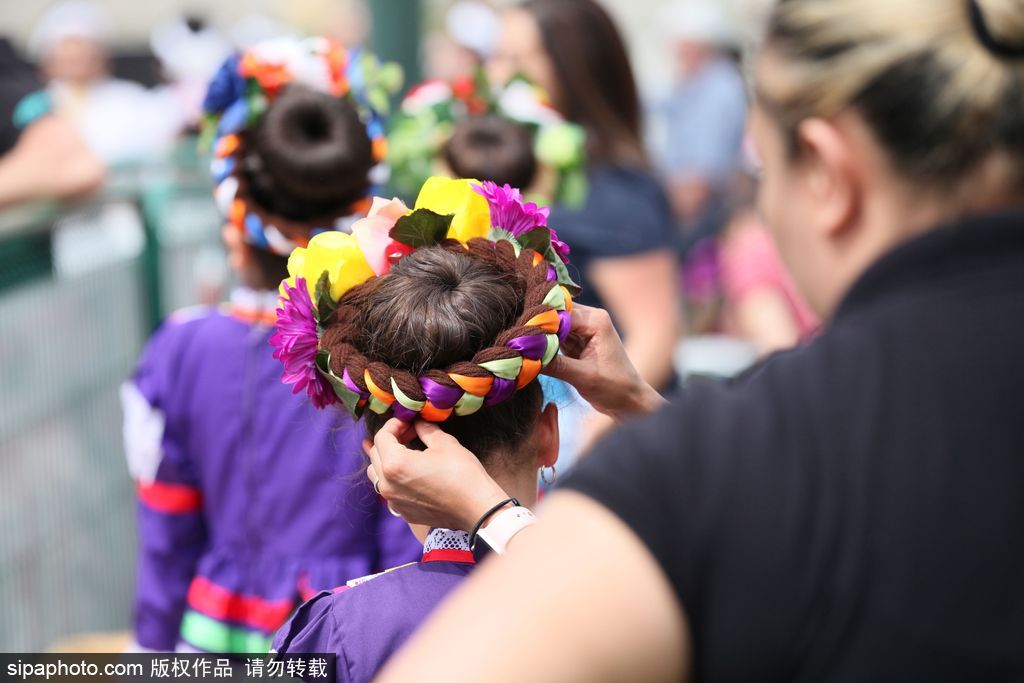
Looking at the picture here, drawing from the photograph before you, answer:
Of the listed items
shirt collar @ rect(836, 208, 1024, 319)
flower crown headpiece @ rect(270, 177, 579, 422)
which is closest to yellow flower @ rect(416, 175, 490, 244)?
flower crown headpiece @ rect(270, 177, 579, 422)

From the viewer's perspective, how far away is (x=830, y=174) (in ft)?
3.87

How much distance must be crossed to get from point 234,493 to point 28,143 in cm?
186

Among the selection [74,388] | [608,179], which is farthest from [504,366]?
[74,388]

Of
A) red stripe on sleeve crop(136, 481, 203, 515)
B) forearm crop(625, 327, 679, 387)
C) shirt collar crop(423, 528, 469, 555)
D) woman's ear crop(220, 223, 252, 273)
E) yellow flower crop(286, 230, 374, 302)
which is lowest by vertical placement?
forearm crop(625, 327, 679, 387)

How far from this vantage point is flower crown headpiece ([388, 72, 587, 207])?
3963 millimetres

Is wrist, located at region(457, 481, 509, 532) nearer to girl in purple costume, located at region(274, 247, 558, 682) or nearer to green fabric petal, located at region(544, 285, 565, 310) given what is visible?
girl in purple costume, located at region(274, 247, 558, 682)

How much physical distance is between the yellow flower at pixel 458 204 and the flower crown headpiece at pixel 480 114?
6.69 feet

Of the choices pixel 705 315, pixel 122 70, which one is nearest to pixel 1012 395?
pixel 705 315

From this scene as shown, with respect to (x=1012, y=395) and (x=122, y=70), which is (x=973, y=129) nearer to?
(x=1012, y=395)

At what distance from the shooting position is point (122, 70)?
52.3ft

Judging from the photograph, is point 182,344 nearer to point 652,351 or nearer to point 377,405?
point 377,405

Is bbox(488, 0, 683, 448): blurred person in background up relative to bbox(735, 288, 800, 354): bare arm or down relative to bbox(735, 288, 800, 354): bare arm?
up

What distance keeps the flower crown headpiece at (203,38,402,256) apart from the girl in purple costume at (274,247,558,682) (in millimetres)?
1122

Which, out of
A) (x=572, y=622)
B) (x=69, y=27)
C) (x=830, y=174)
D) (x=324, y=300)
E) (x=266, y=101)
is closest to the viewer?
(x=572, y=622)
